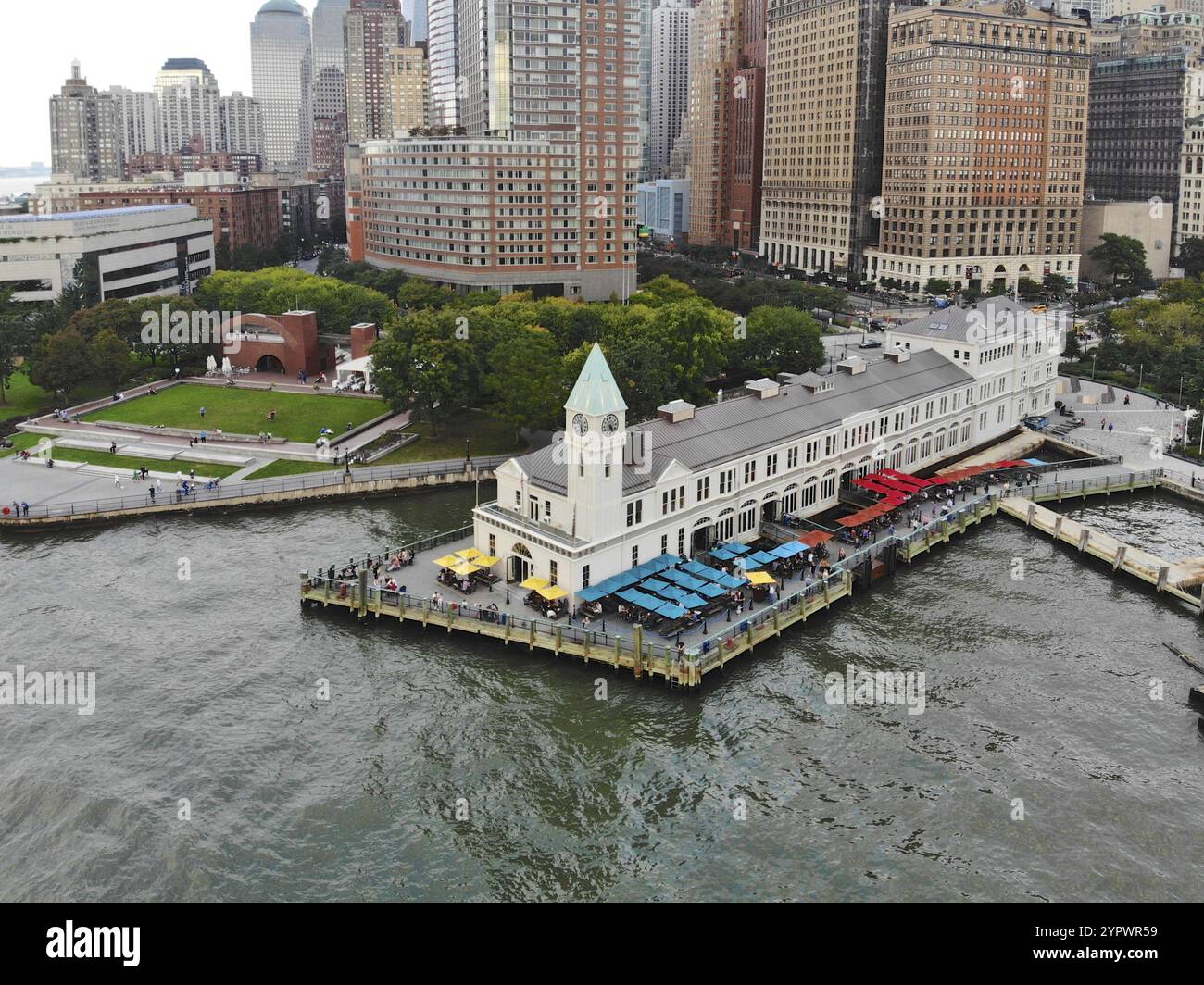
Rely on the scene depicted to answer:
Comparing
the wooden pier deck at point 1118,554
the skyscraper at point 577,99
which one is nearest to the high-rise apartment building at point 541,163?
the skyscraper at point 577,99

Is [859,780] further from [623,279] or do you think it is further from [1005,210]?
[1005,210]

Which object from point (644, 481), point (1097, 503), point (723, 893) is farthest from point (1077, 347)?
point (723, 893)

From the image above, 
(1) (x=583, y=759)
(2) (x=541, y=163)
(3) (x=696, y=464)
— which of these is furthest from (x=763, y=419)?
(2) (x=541, y=163)

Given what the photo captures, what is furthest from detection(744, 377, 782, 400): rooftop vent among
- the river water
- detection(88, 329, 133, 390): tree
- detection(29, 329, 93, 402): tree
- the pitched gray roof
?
detection(29, 329, 93, 402): tree

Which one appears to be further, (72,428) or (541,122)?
(541,122)

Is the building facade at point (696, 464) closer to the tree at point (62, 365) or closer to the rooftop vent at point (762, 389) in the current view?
the rooftop vent at point (762, 389)

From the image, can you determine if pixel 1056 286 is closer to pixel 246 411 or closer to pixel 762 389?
pixel 762 389

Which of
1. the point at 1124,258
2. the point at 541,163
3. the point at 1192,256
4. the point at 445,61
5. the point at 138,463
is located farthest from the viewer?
the point at 1192,256
